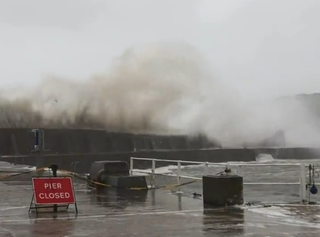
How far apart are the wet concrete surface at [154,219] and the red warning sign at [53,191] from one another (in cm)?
32

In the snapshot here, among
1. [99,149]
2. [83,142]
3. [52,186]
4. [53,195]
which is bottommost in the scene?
[53,195]

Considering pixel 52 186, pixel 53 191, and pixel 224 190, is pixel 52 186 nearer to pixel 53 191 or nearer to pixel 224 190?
pixel 53 191

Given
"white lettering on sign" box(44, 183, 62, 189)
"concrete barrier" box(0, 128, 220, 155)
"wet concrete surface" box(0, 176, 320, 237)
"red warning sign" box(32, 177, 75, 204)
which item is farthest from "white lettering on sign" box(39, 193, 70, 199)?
"concrete barrier" box(0, 128, 220, 155)

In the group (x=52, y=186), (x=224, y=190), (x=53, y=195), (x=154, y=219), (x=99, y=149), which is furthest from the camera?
(x=99, y=149)

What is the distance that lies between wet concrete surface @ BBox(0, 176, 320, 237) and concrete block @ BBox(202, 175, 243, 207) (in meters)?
0.32

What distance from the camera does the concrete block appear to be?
1109 centimetres

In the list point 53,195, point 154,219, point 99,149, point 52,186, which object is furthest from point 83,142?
point 154,219

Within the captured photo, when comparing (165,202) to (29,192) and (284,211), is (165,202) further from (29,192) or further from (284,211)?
(29,192)

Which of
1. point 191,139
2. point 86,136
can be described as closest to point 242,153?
point 191,139

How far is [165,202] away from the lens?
12148mm

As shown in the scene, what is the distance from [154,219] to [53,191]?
8.45 feet

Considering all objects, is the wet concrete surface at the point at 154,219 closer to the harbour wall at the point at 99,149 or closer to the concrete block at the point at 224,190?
the concrete block at the point at 224,190

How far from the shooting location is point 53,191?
10.7 m

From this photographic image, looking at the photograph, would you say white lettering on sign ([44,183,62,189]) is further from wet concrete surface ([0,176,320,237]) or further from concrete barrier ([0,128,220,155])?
concrete barrier ([0,128,220,155])
